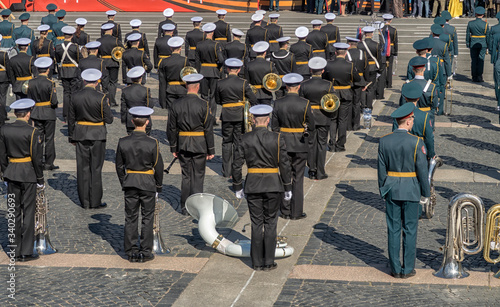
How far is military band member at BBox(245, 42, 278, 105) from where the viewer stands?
15711 millimetres

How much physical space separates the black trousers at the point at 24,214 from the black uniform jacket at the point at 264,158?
2.91 meters

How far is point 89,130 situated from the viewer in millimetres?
13328

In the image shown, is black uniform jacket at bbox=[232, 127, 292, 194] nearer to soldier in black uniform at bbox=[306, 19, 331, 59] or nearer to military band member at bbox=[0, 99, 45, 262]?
military band member at bbox=[0, 99, 45, 262]

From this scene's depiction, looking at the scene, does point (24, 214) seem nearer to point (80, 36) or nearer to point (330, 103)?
point (330, 103)

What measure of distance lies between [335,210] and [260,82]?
12.9 feet

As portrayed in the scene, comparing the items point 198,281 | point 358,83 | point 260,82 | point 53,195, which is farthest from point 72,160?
point 198,281

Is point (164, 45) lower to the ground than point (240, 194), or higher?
higher

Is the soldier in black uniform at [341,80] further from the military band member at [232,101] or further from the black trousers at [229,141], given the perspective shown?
the black trousers at [229,141]

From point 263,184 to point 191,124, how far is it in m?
2.50

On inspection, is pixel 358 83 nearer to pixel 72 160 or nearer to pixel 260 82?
pixel 260 82

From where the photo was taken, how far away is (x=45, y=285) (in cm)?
1011

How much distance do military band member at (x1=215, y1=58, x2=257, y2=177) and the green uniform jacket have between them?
15.2 feet

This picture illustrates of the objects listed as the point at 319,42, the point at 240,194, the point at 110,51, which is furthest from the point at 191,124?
the point at 319,42

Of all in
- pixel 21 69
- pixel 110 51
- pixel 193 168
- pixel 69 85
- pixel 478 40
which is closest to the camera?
pixel 193 168
